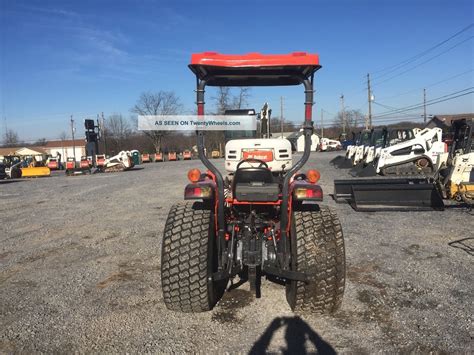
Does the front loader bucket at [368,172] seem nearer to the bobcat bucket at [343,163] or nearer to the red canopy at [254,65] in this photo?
the bobcat bucket at [343,163]

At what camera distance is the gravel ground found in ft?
10.5

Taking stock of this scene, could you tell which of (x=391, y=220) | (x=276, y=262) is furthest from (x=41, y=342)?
(x=391, y=220)

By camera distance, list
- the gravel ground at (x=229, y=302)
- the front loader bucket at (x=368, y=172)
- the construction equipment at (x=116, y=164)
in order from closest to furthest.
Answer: the gravel ground at (x=229, y=302) < the front loader bucket at (x=368, y=172) < the construction equipment at (x=116, y=164)

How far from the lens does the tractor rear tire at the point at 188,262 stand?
3445 millimetres

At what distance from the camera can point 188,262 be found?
135 inches

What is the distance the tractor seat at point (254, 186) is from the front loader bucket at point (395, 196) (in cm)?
549

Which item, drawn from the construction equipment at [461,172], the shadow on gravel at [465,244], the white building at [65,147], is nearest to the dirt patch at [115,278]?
the shadow on gravel at [465,244]

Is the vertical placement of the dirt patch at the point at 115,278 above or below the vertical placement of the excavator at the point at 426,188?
below

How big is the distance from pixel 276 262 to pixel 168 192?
995 centimetres

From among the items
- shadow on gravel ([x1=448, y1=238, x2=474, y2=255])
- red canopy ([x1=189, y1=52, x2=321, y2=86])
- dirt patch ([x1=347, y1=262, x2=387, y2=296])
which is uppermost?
red canopy ([x1=189, y1=52, x2=321, y2=86])

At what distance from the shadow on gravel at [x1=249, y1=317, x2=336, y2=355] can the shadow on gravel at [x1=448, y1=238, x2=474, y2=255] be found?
11.1 feet

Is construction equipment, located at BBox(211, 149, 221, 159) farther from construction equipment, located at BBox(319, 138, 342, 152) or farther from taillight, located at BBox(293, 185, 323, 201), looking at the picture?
taillight, located at BBox(293, 185, 323, 201)

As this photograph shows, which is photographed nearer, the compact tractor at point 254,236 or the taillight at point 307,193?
the compact tractor at point 254,236

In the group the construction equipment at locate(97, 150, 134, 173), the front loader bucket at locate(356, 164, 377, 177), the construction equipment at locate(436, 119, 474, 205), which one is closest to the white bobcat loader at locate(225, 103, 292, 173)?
the construction equipment at locate(436, 119, 474, 205)
